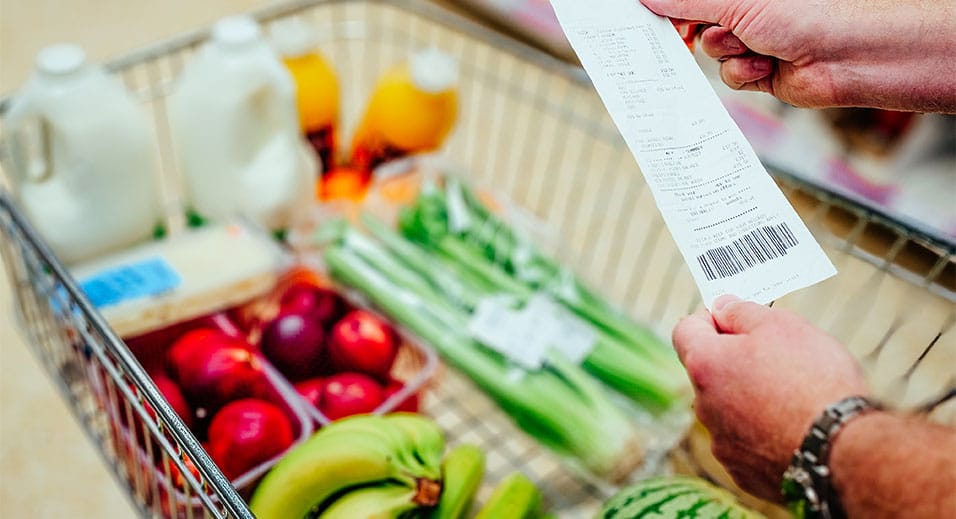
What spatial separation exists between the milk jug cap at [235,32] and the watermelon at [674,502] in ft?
1.98

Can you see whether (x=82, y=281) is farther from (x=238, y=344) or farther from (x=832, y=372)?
(x=832, y=372)

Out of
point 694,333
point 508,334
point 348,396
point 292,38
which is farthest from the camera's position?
point 292,38

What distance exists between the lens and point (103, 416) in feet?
2.78

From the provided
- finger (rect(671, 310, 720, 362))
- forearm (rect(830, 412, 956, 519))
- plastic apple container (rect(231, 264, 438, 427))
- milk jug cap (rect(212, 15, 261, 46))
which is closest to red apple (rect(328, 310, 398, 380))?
plastic apple container (rect(231, 264, 438, 427))

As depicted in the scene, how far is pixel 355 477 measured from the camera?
2.06 ft

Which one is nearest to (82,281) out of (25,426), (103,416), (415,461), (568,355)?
(103,416)

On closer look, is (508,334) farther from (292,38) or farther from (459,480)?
(292,38)

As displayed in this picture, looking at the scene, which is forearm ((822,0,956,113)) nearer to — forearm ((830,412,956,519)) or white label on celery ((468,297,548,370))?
forearm ((830,412,956,519))

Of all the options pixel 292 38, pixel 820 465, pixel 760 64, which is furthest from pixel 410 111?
pixel 820 465

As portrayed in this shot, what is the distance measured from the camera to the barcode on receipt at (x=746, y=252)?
487mm

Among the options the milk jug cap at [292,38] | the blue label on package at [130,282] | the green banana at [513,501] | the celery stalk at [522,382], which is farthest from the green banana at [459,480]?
the milk jug cap at [292,38]

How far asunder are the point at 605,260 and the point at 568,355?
0.37 meters

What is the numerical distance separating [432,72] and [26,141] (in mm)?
487

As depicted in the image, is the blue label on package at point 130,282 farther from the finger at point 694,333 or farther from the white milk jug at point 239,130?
the finger at point 694,333
